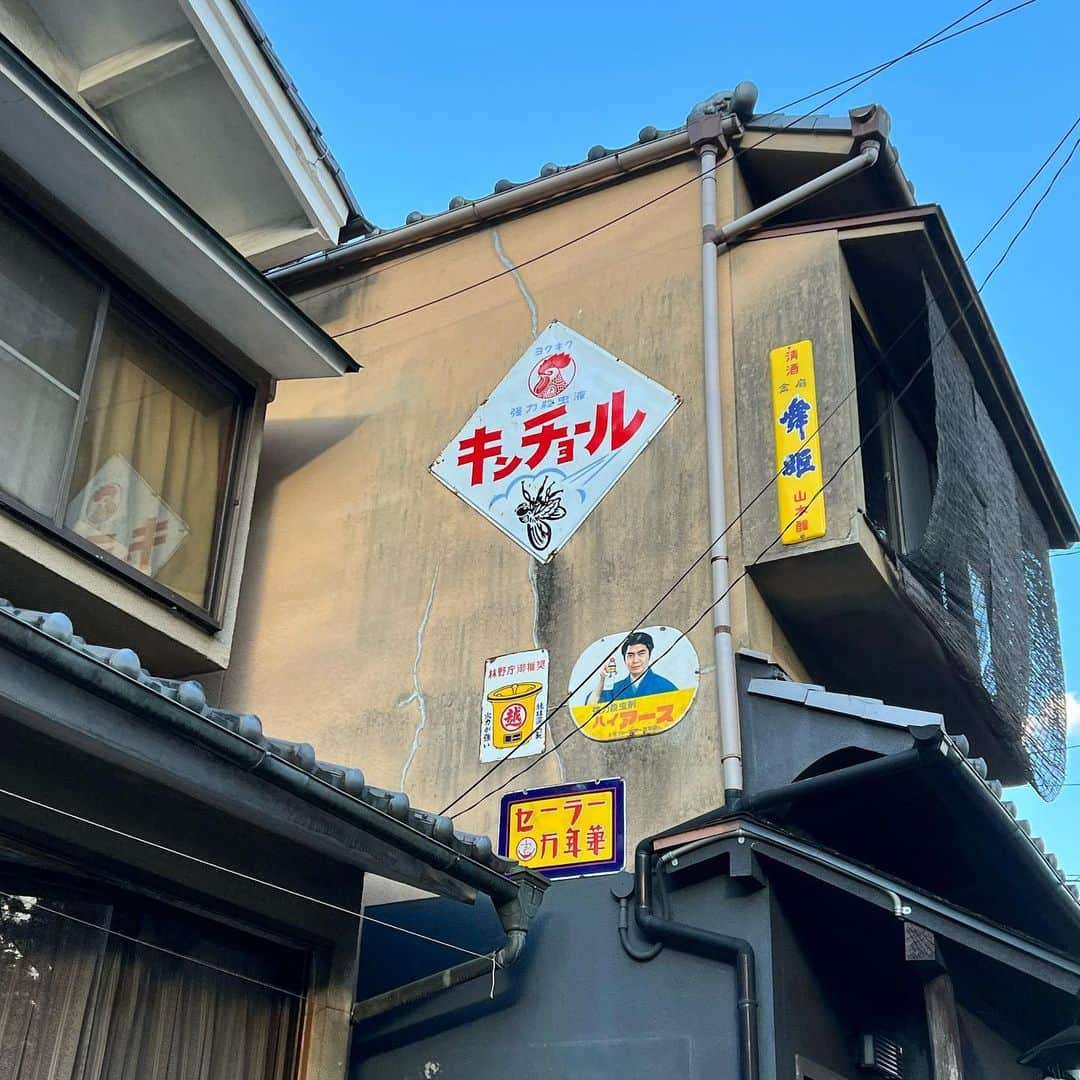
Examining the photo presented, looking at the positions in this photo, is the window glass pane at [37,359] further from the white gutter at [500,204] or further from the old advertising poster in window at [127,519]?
the white gutter at [500,204]

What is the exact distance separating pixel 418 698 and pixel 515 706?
2.51 ft

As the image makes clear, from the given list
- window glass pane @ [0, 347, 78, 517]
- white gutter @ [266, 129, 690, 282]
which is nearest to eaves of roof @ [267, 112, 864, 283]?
white gutter @ [266, 129, 690, 282]

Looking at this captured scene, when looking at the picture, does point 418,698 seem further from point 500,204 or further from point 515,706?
point 500,204

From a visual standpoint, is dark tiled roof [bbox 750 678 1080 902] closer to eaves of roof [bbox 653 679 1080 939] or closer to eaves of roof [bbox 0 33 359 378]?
eaves of roof [bbox 653 679 1080 939]

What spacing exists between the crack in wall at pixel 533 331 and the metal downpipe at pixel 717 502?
3.52ft

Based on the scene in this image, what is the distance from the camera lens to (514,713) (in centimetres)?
818

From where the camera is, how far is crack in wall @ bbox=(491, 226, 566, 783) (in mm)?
7887

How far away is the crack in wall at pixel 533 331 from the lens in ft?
25.9

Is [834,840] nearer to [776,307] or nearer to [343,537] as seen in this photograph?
[776,307]

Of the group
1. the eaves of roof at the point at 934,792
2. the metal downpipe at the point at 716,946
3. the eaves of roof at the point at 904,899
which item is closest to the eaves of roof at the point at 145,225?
the eaves of roof at the point at 934,792

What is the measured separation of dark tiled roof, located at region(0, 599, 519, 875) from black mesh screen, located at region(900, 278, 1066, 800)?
3.25m

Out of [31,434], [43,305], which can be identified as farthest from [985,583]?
[43,305]

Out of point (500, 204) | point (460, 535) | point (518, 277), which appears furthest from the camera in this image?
point (500, 204)

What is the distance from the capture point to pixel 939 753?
22.0 feet
